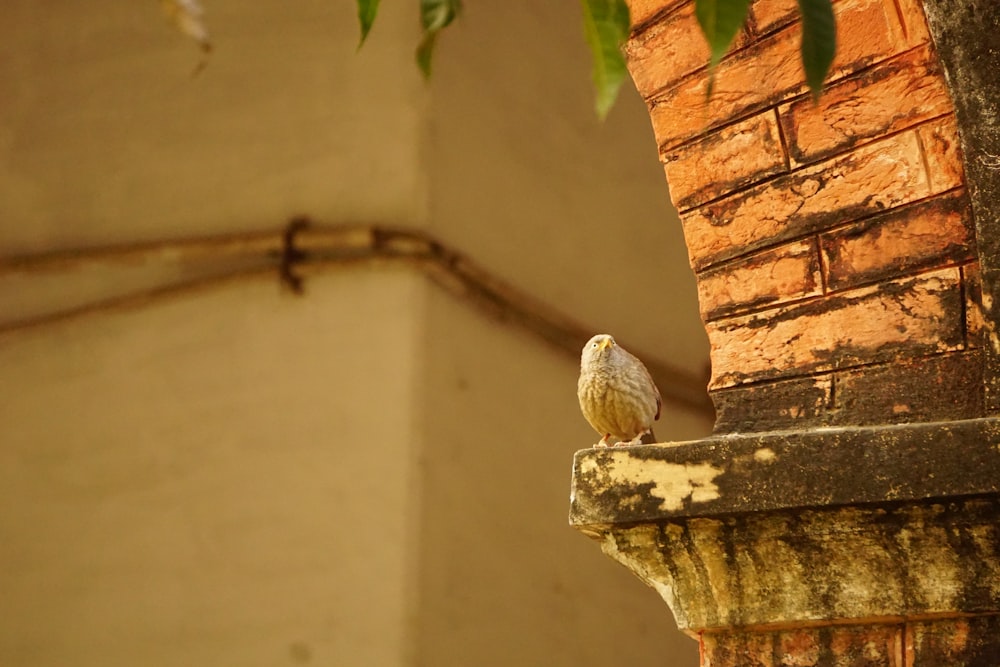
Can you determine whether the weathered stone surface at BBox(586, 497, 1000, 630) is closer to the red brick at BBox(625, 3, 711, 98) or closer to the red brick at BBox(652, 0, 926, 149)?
the red brick at BBox(652, 0, 926, 149)

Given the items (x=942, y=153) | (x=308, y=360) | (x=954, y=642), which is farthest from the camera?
(x=308, y=360)

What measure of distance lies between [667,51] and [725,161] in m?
0.20

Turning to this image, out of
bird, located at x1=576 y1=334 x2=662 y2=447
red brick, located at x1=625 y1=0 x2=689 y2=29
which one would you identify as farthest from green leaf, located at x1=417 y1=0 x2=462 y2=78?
bird, located at x1=576 y1=334 x2=662 y2=447

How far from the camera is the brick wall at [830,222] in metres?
1.50

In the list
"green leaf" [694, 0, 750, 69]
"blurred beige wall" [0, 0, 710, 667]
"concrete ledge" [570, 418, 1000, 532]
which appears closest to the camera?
"green leaf" [694, 0, 750, 69]

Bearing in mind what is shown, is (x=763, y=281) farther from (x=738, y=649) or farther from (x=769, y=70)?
(x=738, y=649)

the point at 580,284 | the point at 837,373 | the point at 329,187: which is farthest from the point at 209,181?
the point at 837,373

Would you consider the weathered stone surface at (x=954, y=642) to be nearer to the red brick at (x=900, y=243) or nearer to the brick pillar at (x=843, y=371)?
the brick pillar at (x=843, y=371)

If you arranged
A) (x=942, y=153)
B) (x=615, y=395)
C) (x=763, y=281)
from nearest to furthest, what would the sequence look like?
(x=942, y=153)
(x=763, y=281)
(x=615, y=395)

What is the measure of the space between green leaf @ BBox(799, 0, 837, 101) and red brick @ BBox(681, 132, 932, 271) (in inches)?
27.5

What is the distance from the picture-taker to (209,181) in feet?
16.7

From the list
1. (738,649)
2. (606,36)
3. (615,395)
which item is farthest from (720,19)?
(615,395)

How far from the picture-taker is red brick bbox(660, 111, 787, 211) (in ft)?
5.47

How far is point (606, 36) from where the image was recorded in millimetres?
904
